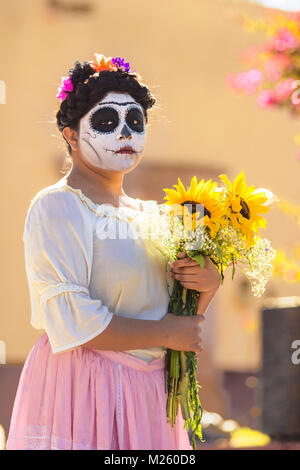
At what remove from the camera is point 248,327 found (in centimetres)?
1020

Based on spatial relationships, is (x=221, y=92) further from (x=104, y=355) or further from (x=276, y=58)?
(x=104, y=355)

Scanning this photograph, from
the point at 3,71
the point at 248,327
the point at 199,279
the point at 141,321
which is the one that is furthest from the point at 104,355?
the point at 248,327

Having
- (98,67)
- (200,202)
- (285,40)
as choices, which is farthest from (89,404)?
(285,40)

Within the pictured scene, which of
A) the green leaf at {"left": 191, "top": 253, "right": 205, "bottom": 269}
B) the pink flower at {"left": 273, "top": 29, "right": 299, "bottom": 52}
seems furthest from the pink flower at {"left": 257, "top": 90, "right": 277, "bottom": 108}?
the green leaf at {"left": 191, "top": 253, "right": 205, "bottom": 269}

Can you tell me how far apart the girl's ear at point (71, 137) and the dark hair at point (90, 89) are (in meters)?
0.02

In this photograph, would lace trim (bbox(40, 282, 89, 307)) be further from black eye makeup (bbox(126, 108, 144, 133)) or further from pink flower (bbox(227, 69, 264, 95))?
pink flower (bbox(227, 69, 264, 95))

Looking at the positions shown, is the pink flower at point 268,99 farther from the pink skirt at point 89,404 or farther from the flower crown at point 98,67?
the pink skirt at point 89,404

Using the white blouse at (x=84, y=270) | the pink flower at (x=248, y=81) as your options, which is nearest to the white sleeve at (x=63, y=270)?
the white blouse at (x=84, y=270)

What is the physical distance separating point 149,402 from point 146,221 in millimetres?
664

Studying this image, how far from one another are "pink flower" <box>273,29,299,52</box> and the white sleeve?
350 centimetres

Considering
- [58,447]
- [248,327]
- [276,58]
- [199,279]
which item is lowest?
[248,327]

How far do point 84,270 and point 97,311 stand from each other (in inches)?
6.2

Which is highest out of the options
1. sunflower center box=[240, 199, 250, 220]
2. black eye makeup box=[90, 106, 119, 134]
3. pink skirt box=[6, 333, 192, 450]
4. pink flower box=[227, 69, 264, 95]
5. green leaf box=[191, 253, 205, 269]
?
pink flower box=[227, 69, 264, 95]

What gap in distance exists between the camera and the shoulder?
2980 mm
